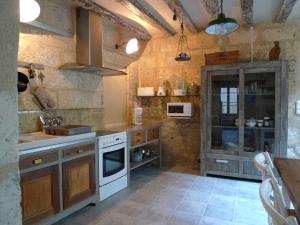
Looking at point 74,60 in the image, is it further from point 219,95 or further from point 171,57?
point 219,95

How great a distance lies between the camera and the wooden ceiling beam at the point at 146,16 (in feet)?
9.50

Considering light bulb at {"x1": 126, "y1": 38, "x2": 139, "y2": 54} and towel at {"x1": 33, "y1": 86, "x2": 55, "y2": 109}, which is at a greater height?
light bulb at {"x1": 126, "y1": 38, "x2": 139, "y2": 54}

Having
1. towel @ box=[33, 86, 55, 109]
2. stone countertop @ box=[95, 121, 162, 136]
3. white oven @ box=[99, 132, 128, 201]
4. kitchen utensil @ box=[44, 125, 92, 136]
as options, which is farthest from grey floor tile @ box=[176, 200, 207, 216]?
towel @ box=[33, 86, 55, 109]

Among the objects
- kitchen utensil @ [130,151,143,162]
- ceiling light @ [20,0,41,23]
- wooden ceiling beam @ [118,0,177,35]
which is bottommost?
kitchen utensil @ [130,151,143,162]

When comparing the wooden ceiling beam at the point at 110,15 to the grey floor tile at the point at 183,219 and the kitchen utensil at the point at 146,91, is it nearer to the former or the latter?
the kitchen utensil at the point at 146,91

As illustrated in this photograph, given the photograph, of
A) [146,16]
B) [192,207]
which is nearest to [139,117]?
[146,16]

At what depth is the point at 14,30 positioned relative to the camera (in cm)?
79

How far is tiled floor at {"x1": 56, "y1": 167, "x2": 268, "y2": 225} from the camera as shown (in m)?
2.33

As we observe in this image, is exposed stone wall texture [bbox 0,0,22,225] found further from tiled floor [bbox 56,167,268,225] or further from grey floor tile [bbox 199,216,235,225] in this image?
grey floor tile [bbox 199,216,235,225]

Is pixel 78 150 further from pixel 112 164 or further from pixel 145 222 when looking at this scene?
pixel 145 222

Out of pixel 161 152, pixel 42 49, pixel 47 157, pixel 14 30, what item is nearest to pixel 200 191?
pixel 161 152

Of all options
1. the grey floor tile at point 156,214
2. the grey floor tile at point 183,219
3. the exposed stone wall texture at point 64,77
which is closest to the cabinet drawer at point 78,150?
the exposed stone wall texture at point 64,77

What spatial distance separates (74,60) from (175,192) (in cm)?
218

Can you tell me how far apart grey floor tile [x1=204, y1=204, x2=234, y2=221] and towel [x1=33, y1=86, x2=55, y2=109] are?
212 centimetres
